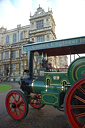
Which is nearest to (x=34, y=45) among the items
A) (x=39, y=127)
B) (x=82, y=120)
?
(x=39, y=127)

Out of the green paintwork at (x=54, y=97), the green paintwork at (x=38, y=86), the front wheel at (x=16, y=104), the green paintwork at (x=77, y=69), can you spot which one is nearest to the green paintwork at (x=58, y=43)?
the green paintwork at (x=77, y=69)

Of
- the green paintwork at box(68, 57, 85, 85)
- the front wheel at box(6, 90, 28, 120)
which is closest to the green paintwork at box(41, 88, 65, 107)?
the green paintwork at box(68, 57, 85, 85)

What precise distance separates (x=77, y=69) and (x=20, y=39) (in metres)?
25.7

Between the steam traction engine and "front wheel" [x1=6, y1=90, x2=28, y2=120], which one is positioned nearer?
the steam traction engine

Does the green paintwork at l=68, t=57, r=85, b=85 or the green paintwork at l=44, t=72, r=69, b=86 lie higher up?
the green paintwork at l=68, t=57, r=85, b=85

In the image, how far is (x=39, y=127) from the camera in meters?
2.64

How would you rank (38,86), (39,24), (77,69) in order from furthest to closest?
(39,24)
(38,86)
(77,69)

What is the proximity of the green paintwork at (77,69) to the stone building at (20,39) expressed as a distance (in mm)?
16287

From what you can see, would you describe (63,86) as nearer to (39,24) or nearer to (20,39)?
(39,24)

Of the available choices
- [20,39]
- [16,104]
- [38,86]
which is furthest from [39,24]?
[16,104]

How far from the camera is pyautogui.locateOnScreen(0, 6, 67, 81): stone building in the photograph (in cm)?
2059

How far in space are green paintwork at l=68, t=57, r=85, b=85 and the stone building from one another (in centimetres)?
1629

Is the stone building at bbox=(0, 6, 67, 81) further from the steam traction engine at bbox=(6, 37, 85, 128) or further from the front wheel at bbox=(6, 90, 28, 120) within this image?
the front wheel at bbox=(6, 90, 28, 120)

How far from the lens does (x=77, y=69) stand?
7.58 ft
